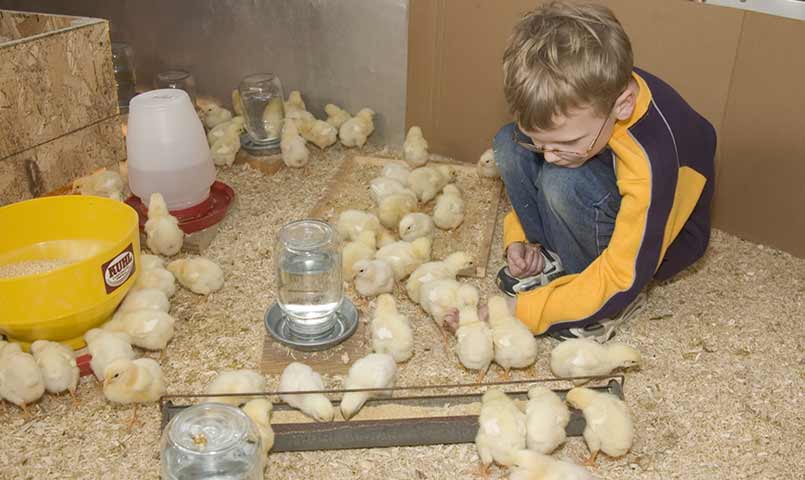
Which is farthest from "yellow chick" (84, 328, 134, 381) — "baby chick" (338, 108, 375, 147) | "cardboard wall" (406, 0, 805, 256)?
"cardboard wall" (406, 0, 805, 256)

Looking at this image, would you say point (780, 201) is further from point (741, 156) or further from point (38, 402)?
point (38, 402)

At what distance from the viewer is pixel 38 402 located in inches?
67.4

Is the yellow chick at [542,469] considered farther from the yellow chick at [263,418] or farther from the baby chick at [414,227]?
the baby chick at [414,227]

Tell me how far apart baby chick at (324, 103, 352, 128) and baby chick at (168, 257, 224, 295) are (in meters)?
1.03

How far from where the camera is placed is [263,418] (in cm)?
149

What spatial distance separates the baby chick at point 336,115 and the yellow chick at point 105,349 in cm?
142

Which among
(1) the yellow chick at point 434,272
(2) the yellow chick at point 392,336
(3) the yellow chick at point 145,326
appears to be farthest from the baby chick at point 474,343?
(3) the yellow chick at point 145,326

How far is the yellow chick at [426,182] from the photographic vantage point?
2.48 metres

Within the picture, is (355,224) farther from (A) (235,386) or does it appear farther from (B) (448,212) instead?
(A) (235,386)

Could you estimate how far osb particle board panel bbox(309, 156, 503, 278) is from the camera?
2.32 metres

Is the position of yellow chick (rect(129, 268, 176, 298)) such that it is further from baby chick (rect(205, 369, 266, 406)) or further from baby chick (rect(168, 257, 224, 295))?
baby chick (rect(205, 369, 266, 406))

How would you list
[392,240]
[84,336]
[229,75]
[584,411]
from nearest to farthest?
1. [584,411]
2. [84,336]
3. [392,240]
4. [229,75]

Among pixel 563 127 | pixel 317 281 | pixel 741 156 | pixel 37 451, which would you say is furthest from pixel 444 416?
pixel 741 156

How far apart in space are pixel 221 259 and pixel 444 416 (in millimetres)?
964
